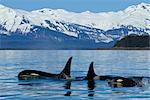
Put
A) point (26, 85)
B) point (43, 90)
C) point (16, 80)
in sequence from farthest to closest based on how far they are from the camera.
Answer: point (16, 80), point (26, 85), point (43, 90)

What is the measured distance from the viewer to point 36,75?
46.1 meters

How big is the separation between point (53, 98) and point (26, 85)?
9068 millimetres

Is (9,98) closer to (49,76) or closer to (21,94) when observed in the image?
(21,94)

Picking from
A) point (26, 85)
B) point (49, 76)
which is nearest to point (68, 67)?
point (49, 76)

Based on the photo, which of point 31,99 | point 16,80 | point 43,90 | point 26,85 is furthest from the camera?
point 16,80

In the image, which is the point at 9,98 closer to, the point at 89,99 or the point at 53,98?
the point at 53,98

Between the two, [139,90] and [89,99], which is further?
[139,90]

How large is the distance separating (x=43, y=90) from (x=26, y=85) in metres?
4.24

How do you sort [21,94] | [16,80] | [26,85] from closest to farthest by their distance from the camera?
1. [21,94]
2. [26,85]
3. [16,80]

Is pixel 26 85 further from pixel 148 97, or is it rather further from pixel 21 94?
pixel 148 97

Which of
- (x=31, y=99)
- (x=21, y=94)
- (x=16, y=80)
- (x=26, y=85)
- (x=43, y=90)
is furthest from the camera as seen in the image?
(x=16, y=80)

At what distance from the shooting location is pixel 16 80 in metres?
44.4

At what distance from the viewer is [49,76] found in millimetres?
45406

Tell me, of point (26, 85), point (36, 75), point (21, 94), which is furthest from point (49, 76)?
point (21, 94)
